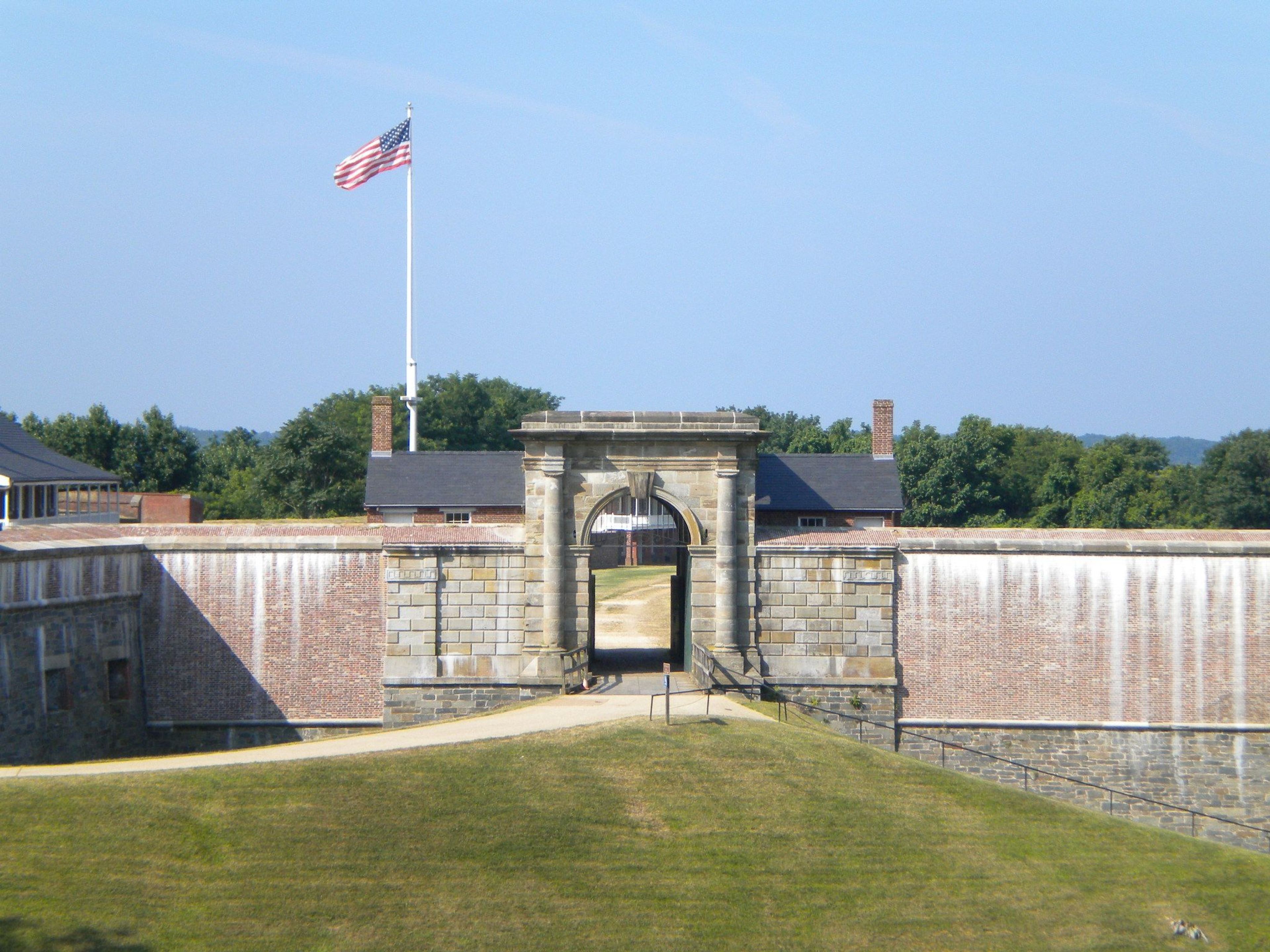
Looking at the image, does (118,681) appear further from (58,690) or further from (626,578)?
(626,578)

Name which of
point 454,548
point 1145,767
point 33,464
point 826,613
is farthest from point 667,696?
point 33,464

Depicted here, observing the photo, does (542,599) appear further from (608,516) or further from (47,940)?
(608,516)

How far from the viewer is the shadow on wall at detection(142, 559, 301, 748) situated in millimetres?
32062

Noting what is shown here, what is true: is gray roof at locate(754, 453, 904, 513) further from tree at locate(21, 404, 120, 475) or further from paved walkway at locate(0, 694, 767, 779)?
tree at locate(21, 404, 120, 475)

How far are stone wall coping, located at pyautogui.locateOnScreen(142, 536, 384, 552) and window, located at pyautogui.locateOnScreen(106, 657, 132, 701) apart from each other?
2.68 m

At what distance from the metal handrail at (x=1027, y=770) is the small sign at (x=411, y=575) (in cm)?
802

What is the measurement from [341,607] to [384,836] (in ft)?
39.6

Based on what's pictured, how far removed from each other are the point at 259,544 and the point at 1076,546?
61.5ft

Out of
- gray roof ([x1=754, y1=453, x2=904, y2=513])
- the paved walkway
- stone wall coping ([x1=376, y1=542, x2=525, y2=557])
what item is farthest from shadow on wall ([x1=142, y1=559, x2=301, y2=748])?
gray roof ([x1=754, y1=453, x2=904, y2=513])

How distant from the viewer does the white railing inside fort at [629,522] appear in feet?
235

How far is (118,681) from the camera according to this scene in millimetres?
31031

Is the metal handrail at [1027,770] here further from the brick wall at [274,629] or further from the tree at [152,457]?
the tree at [152,457]

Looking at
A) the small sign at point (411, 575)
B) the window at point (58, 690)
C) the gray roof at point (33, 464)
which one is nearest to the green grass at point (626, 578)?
the small sign at point (411, 575)

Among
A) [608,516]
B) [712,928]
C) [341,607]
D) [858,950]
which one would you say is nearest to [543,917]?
[712,928]
